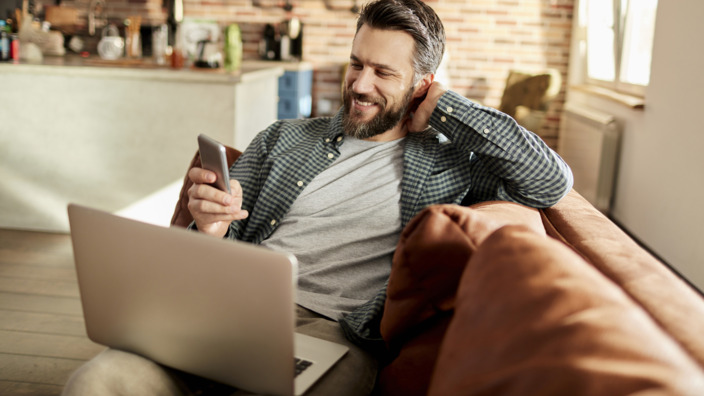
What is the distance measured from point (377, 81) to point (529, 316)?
3.37ft

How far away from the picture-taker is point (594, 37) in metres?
5.42

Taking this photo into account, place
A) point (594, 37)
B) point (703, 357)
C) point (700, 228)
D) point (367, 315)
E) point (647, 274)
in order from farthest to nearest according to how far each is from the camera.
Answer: point (594, 37) < point (700, 228) < point (367, 315) < point (647, 274) < point (703, 357)

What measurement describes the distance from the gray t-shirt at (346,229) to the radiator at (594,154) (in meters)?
3.14

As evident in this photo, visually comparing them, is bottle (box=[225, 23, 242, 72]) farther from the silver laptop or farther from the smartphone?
the silver laptop

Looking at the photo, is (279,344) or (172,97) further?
(172,97)

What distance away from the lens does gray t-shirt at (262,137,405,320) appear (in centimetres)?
145

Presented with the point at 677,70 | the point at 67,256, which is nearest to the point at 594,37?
the point at 677,70

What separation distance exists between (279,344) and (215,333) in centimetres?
11

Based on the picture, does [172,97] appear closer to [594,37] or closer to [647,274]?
[647,274]

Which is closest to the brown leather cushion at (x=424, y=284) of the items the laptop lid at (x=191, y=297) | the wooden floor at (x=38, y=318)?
the laptop lid at (x=191, y=297)

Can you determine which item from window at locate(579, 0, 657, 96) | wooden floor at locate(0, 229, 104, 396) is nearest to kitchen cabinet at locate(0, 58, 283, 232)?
wooden floor at locate(0, 229, 104, 396)

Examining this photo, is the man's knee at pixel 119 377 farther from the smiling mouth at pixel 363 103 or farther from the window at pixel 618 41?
the window at pixel 618 41

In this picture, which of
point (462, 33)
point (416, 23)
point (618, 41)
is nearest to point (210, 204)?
point (416, 23)

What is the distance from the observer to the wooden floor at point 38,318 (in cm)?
205
